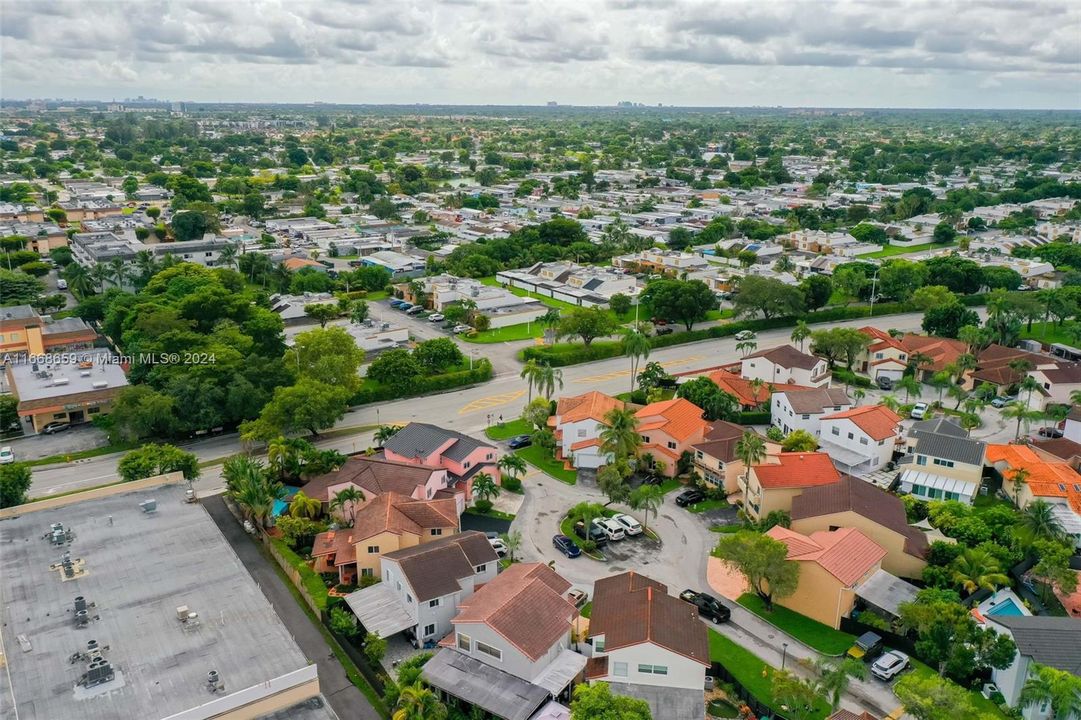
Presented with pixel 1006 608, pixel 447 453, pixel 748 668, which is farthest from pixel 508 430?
pixel 1006 608

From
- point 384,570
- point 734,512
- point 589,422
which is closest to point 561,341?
point 589,422

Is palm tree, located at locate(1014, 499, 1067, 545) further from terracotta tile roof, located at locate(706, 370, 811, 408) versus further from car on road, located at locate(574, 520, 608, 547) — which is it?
car on road, located at locate(574, 520, 608, 547)

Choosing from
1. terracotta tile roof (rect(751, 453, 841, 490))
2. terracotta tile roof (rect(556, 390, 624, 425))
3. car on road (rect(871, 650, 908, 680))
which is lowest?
car on road (rect(871, 650, 908, 680))

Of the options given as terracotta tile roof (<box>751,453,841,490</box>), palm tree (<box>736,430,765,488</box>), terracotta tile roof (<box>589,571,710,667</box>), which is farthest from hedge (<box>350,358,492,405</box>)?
terracotta tile roof (<box>589,571,710,667</box>)

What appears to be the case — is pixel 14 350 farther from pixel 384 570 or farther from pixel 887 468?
pixel 887 468

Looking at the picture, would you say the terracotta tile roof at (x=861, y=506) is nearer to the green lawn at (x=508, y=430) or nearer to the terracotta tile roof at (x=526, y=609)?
the terracotta tile roof at (x=526, y=609)

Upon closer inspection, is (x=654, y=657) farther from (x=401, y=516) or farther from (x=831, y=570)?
(x=401, y=516)
